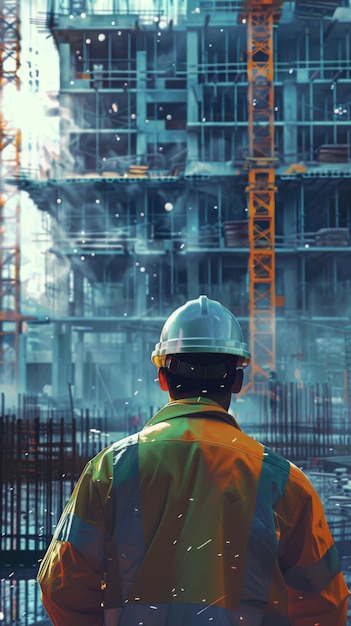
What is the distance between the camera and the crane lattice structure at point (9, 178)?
25.5m

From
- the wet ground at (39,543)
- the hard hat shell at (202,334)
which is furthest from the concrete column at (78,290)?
the hard hat shell at (202,334)

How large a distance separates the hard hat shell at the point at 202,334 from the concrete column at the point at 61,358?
2205cm

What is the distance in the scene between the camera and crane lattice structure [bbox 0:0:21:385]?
25484 millimetres

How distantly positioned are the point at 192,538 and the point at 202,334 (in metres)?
0.51

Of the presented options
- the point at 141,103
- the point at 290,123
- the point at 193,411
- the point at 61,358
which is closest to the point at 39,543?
the point at 193,411

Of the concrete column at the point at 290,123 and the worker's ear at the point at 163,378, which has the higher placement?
the concrete column at the point at 290,123

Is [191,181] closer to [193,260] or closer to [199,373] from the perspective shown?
[193,260]

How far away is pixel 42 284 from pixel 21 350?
2.52 metres

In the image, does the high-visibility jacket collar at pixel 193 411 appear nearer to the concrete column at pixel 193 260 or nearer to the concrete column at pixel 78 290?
the concrete column at pixel 193 260

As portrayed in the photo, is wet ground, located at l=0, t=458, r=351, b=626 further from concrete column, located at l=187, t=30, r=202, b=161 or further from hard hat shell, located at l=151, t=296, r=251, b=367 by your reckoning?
concrete column, located at l=187, t=30, r=202, b=161

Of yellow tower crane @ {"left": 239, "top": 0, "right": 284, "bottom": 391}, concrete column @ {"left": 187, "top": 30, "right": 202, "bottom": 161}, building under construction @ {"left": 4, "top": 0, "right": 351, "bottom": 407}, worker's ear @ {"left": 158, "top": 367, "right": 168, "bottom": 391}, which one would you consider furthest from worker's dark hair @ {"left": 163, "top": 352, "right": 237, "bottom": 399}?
concrete column @ {"left": 187, "top": 30, "right": 202, "bottom": 161}

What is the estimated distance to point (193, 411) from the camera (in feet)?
5.24

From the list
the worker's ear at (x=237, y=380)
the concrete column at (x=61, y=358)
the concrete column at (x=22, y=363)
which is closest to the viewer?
the worker's ear at (x=237, y=380)

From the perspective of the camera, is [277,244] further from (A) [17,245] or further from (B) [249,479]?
(B) [249,479]
